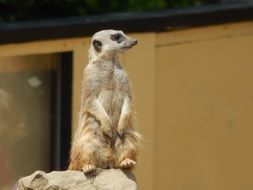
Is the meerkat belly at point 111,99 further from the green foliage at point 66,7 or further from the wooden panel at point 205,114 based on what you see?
the green foliage at point 66,7

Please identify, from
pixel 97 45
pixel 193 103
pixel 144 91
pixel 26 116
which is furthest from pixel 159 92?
pixel 97 45

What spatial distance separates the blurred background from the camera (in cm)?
925

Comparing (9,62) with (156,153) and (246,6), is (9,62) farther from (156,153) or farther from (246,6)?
(246,6)

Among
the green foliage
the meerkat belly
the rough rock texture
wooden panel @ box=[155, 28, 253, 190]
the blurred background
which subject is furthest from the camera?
the green foliage

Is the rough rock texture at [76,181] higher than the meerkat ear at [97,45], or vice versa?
the meerkat ear at [97,45]

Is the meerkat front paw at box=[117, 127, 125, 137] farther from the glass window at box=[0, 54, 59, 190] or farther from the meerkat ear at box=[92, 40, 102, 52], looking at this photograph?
the glass window at box=[0, 54, 59, 190]

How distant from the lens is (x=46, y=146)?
955 centimetres

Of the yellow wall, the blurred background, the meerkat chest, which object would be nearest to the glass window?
the blurred background

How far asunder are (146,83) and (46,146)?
889 mm

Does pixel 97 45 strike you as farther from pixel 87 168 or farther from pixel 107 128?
pixel 87 168

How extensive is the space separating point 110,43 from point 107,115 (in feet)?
1.23

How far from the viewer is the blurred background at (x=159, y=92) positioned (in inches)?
A: 364

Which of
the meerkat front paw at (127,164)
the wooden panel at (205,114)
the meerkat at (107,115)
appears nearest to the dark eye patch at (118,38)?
the meerkat at (107,115)

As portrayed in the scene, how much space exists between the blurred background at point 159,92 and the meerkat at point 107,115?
238 centimetres
